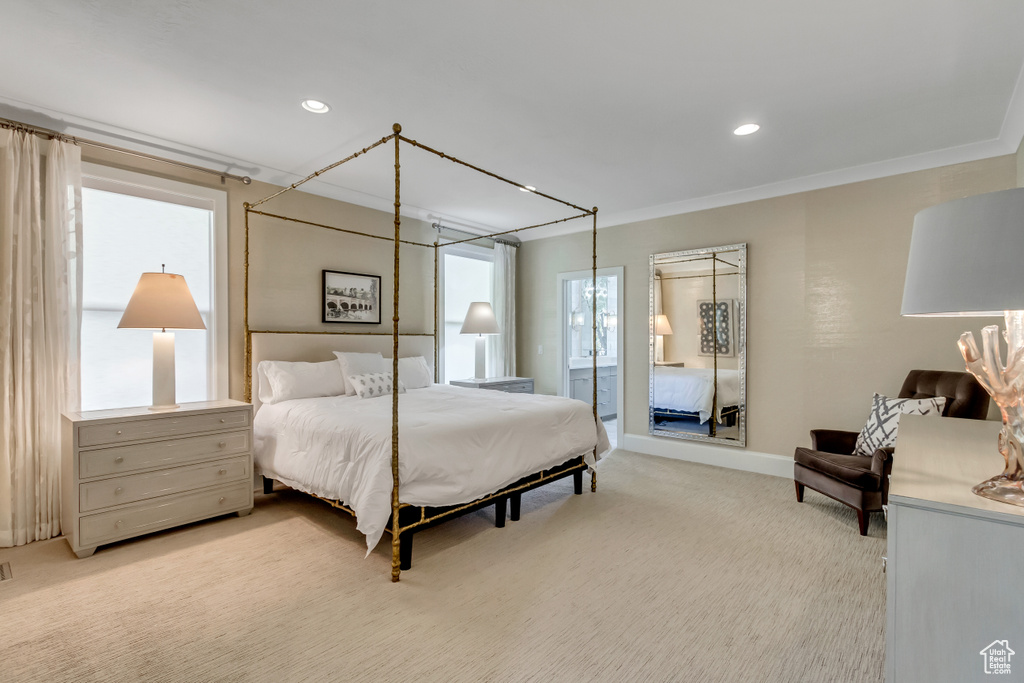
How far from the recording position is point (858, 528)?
3.13 meters

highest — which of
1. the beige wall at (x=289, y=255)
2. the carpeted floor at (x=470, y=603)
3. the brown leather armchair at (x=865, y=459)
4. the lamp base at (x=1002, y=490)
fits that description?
the beige wall at (x=289, y=255)

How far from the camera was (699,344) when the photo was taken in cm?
490

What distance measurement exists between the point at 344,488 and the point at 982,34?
3877 mm

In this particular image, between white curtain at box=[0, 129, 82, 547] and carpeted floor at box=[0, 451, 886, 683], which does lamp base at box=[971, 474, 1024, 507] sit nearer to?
carpeted floor at box=[0, 451, 886, 683]

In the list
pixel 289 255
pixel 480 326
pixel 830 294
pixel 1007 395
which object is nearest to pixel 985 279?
pixel 1007 395

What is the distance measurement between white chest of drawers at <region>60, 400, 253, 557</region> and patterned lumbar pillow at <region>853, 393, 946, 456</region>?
4389 mm

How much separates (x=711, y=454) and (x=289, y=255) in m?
4.44

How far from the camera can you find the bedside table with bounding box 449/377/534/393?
207 inches

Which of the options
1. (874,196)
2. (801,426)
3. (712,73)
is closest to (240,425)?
(712,73)

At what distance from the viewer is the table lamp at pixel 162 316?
3.05 metres

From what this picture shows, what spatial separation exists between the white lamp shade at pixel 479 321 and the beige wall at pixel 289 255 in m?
0.61

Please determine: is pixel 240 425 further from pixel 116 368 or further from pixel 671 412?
pixel 671 412

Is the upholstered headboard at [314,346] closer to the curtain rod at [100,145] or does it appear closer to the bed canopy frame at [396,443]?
the bed canopy frame at [396,443]

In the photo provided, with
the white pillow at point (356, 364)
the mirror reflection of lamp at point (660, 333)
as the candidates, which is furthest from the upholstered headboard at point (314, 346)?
the mirror reflection of lamp at point (660, 333)
